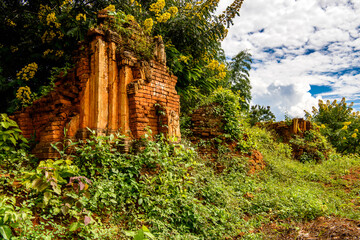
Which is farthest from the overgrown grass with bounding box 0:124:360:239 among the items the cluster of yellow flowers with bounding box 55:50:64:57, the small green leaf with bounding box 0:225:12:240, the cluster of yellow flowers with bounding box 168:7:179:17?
the cluster of yellow flowers with bounding box 168:7:179:17

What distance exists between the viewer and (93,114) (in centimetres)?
395

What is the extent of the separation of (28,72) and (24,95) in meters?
0.71

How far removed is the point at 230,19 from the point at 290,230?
16.2 ft

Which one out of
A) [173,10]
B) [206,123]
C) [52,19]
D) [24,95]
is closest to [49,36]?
[52,19]

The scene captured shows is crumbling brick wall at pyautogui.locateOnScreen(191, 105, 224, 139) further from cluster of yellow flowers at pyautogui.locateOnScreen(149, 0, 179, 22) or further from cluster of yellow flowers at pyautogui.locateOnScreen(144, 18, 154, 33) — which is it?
cluster of yellow flowers at pyautogui.locateOnScreen(144, 18, 154, 33)

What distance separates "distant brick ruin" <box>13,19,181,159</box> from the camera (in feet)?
13.1

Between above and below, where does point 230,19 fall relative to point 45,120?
above

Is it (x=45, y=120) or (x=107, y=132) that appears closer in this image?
(x=107, y=132)

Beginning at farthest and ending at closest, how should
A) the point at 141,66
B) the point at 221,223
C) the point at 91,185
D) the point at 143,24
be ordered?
the point at 143,24
the point at 141,66
the point at 221,223
the point at 91,185

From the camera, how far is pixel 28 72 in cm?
532

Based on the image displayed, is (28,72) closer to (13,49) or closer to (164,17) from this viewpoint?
(13,49)

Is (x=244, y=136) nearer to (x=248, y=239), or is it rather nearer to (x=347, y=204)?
(x=347, y=204)

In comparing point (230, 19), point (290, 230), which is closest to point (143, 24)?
point (230, 19)

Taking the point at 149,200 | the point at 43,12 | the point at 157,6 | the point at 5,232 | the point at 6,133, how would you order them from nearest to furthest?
the point at 5,232 < the point at 149,200 < the point at 6,133 < the point at 157,6 < the point at 43,12
